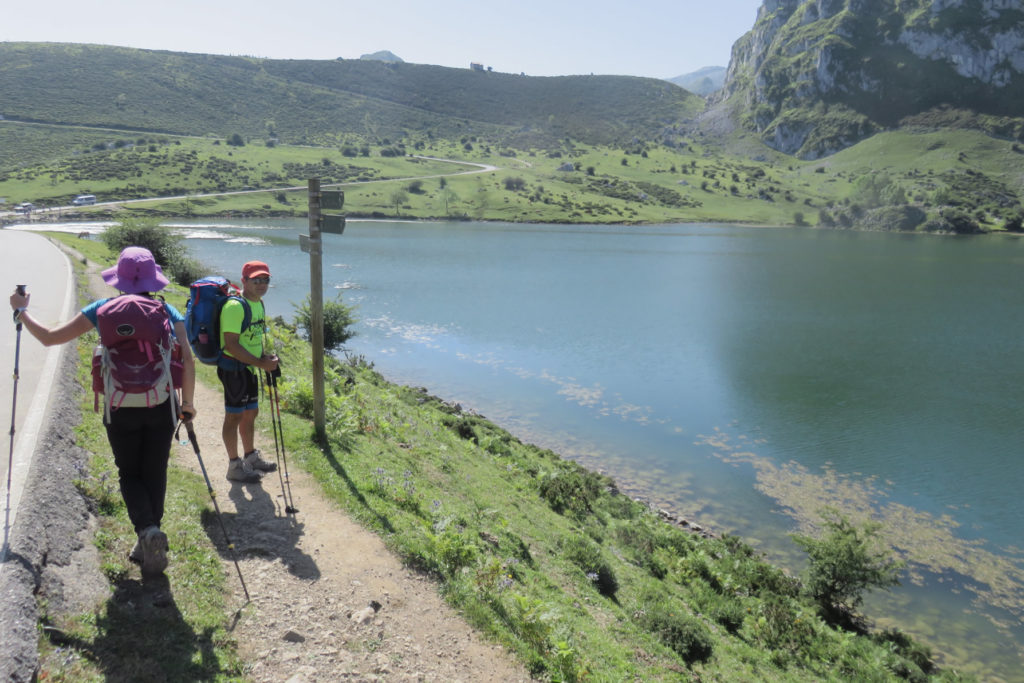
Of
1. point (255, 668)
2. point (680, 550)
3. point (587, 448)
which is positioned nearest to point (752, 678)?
point (680, 550)

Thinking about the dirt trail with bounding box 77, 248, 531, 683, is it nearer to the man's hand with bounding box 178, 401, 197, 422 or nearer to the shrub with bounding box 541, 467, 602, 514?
the man's hand with bounding box 178, 401, 197, 422

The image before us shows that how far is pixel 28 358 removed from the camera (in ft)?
40.9

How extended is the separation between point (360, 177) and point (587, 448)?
465 feet

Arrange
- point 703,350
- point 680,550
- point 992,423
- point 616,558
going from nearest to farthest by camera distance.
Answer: point 616,558
point 680,550
point 992,423
point 703,350

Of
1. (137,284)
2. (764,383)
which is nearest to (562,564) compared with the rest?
(137,284)

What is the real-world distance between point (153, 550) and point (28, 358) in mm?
9127

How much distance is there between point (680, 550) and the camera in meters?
15.1

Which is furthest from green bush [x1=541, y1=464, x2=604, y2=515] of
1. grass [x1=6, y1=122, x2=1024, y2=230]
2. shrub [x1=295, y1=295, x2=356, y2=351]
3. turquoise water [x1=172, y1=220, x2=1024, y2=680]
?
grass [x1=6, y1=122, x2=1024, y2=230]

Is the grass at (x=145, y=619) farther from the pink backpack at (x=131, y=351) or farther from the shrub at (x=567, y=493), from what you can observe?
the shrub at (x=567, y=493)

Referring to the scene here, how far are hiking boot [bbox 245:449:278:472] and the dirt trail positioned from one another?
40 centimetres

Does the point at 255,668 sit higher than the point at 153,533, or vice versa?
the point at 153,533

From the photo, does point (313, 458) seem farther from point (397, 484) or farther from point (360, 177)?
point (360, 177)

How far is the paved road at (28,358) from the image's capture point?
768cm

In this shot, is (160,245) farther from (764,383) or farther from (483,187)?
(483,187)
